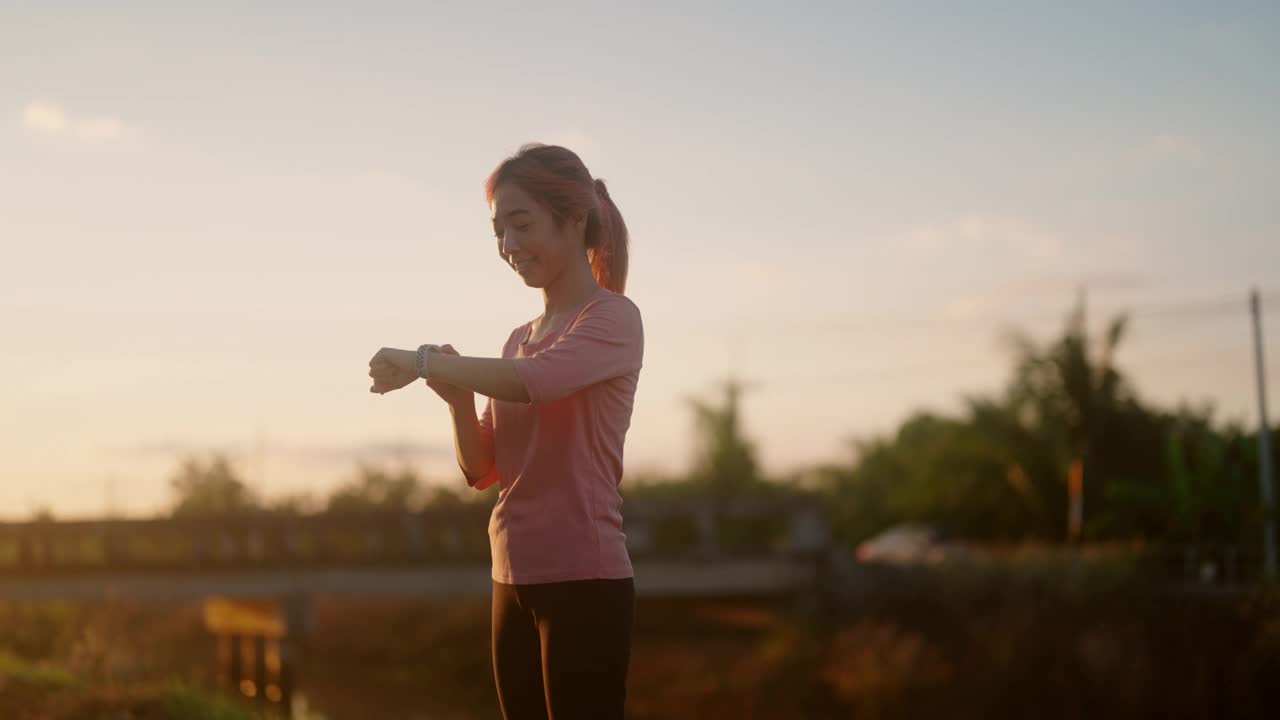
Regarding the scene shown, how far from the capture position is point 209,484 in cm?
5891

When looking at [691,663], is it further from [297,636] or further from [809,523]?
[297,636]

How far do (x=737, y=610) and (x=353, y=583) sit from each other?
892 cm

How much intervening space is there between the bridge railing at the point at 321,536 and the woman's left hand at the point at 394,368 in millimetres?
21143

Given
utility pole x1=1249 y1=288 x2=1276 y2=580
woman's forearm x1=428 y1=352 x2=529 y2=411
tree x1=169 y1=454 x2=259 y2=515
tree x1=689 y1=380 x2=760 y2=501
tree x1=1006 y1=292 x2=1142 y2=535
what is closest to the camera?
woman's forearm x1=428 y1=352 x2=529 y2=411

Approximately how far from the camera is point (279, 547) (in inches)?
1003

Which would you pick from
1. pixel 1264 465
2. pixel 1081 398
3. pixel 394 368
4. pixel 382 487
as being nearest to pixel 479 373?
pixel 394 368

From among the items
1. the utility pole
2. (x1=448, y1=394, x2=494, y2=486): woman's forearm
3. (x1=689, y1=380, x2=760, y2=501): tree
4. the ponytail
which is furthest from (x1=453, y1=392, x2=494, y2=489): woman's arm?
(x1=689, y1=380, x2=760, y2=501): tree

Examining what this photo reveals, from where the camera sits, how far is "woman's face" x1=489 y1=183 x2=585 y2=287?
3008mm

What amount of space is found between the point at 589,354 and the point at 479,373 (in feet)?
0.86

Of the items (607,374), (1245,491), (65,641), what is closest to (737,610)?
(1245,491)

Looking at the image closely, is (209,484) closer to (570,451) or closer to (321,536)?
(321,536)

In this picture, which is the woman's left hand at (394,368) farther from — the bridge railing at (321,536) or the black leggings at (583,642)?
the bridge railing at (321,536)

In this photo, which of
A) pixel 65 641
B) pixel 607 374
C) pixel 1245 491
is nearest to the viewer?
pixel 607 374

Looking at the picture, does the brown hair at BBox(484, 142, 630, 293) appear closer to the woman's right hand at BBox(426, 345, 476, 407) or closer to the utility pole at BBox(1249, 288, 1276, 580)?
the woman's right hand at BBox(426, 345, 476, 407)
